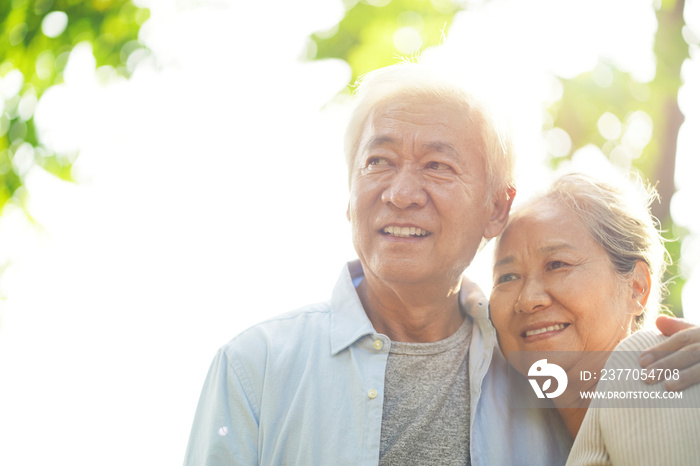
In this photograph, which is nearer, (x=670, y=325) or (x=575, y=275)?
(x=670, y=325)

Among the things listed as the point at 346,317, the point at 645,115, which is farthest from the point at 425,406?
the point at 645,115

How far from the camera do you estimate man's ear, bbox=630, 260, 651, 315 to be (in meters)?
Answer: 2.49

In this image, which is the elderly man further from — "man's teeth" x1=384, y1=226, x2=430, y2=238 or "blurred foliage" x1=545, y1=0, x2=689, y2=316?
"blurred foliage" x1=545, y1=0, x2=689, y2=316

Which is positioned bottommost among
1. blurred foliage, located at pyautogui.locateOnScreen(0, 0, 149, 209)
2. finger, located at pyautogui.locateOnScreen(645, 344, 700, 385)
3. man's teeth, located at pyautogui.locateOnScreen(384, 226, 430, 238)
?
finger, located at pyautogui.locateOnScreen(645, 344, 700, 385)

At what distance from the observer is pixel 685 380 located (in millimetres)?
1779

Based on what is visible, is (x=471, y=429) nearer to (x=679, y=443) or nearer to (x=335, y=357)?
(x=335, y=357)

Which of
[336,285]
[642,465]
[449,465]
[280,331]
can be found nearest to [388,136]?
[336,285]

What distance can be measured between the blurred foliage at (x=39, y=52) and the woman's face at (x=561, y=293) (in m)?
2.65

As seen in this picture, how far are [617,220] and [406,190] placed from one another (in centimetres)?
86

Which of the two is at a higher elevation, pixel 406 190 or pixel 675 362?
pixel 406 190

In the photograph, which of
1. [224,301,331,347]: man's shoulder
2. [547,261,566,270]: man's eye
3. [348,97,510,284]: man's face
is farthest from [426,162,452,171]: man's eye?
[224,301,331,347]: man's shoulder

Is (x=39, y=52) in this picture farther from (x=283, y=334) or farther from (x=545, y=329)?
(x=545, y=329)

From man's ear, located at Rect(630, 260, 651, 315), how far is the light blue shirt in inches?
22.5

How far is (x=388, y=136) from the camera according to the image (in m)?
2.50
